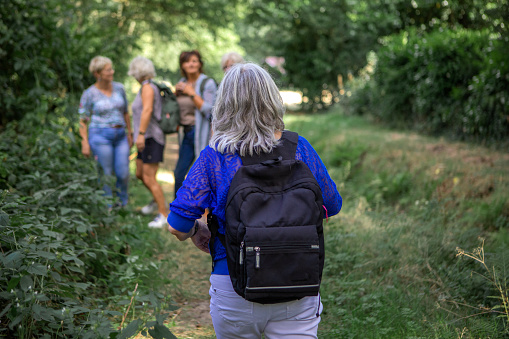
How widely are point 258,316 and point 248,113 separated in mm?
912

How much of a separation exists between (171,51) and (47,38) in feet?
54.7

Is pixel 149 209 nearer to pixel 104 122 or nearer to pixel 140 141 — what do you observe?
pixel 140 141

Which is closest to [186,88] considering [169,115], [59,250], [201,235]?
[169,115]

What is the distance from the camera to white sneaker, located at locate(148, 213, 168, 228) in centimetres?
698

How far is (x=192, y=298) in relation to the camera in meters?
4.99

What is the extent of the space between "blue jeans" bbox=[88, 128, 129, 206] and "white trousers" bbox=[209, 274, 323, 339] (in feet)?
15.1

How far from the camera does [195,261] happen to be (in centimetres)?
595

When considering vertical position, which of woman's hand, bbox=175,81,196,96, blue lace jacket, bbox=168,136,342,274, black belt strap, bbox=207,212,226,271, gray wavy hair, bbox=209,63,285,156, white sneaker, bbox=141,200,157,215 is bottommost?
white sneaker, bbox=141,200,157,215

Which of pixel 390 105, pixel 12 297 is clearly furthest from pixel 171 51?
pixel 12 297

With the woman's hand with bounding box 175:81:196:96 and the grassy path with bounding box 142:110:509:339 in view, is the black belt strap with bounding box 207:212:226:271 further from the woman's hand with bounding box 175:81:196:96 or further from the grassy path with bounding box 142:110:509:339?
the woman's hand with bounding box 175:81:196:96

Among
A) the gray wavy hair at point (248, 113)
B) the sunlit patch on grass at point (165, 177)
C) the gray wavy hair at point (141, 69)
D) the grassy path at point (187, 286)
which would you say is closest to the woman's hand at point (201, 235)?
the gray wavy hair at point (248, 113)

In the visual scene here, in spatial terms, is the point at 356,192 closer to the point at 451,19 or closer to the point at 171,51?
the point at 451,19

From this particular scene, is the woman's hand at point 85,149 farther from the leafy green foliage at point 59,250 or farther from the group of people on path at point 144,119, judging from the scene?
the leafy green foliage at point 59,250

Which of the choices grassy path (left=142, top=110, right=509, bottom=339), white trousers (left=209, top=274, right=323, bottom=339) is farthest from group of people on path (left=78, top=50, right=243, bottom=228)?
white trousers (left=209, top=274, right=323, bottom=339)
